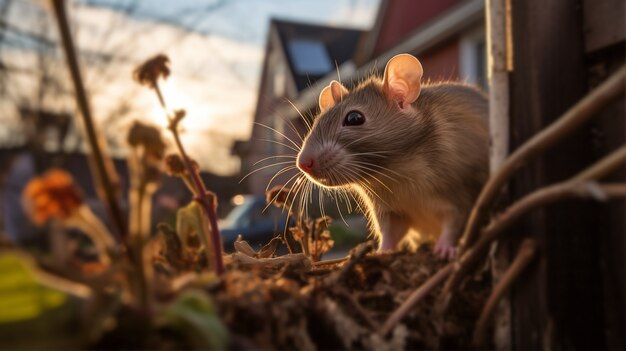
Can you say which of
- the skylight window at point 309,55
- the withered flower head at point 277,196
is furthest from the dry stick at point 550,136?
the skylight window at point 309,55

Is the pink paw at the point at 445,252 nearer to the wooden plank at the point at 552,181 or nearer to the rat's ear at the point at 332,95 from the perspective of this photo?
the wooden plank at the point at 552,181

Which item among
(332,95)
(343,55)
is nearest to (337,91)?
(332,95)

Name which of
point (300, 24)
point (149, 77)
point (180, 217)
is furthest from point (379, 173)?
point (300, 24)

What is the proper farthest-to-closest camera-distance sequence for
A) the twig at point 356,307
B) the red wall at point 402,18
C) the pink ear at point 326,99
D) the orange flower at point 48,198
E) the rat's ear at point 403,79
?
the red wall at point 402,18 → the pink ear at point 326,99 → the rat's ear at point 403,79 → the twig at point 356,307 → the orange flower at point 48,198

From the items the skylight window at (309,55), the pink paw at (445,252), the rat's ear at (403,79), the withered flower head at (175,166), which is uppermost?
the skylight window at (309,55)

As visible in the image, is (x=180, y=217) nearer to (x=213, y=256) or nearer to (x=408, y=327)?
(x=213, y=256)

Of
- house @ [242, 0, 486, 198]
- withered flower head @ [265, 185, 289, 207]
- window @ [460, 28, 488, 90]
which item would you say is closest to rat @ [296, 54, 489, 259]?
house @ [242, 0, 486, 198]

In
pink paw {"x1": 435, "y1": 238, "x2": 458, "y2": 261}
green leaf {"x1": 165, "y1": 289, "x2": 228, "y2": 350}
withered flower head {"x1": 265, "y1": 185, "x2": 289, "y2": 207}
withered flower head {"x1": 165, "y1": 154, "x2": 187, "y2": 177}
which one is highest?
withered flower head {"x1": 265, "y1": 185, "x2": 289, "y2": 207}

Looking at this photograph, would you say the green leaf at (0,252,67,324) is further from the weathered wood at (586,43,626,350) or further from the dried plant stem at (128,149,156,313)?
the weathered wood at (586,43,626,350)
